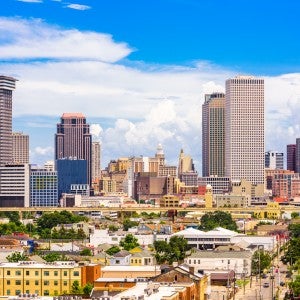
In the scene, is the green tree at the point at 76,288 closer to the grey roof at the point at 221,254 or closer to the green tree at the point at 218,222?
the grey roof at the point at 221,254

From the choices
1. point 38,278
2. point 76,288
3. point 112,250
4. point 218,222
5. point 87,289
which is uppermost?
point 218,222

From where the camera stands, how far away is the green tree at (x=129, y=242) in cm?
12101

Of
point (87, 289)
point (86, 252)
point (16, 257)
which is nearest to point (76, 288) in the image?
point (87, 289)

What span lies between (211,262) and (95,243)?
29.9m

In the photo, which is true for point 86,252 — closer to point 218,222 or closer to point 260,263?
point 260,263

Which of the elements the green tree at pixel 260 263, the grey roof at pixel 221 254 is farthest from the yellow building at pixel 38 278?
the green tree at pixel 260 263

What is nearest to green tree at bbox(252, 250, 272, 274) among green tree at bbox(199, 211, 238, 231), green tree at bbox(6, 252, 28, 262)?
green tree at bbox(6, 252, 28, 262)

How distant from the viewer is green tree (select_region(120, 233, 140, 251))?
12101cm

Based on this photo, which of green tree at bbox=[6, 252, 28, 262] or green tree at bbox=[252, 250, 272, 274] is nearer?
green tree at bbox=[6, 252, 28, 262]

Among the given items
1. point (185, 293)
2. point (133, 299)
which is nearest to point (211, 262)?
point (185, 293)

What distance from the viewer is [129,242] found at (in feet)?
418

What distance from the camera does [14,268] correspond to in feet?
243

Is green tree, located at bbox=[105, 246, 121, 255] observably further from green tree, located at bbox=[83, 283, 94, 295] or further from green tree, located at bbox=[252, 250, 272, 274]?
green tree, located at bbox=[83, 283, 94, 295]

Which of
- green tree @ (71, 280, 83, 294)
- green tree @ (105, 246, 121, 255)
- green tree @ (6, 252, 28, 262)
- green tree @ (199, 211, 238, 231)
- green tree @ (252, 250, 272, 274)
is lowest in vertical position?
green tree @ (252, 250, 272, 274)
